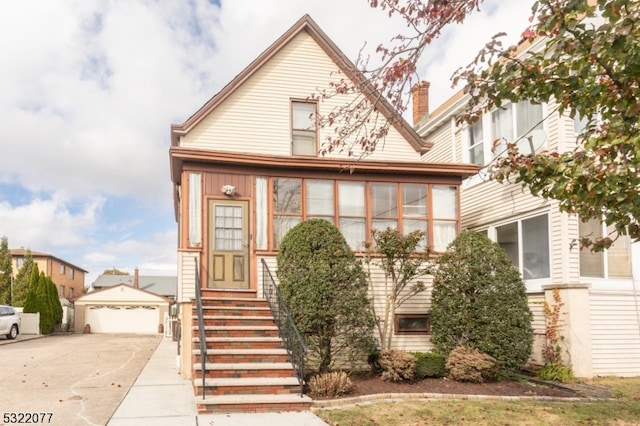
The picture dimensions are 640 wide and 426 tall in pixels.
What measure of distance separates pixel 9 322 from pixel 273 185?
17840mm

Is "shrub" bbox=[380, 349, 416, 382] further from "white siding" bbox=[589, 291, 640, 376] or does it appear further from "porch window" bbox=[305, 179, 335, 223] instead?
"white siding" bbox=[589, 291, 640, 376]

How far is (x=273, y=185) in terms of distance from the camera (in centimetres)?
1211

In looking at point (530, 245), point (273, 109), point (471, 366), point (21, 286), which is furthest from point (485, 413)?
point (21, 286)

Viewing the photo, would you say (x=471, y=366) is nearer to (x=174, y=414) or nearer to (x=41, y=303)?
(x=174, y=414)

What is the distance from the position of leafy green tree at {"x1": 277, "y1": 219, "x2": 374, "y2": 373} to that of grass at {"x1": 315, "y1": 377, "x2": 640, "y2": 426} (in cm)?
186

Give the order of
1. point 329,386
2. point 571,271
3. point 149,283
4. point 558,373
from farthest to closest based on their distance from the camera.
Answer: point 149,283 → point 571,271 → point 558,373 → point 329,386

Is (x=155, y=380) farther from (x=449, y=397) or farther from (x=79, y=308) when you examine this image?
(x=79, y=308)

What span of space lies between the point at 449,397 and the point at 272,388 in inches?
119

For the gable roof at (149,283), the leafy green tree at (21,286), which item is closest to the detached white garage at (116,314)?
the leafy green tree at (21,286)

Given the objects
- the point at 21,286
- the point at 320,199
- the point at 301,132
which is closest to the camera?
the point at 320,199

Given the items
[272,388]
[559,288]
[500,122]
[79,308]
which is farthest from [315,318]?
[79,308]

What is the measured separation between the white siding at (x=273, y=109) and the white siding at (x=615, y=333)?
5.73 metres

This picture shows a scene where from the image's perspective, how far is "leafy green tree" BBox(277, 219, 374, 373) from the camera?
32.1 feet

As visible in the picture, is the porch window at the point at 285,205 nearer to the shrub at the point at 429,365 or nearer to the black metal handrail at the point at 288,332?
the black metal handrail at the point at 288,332
